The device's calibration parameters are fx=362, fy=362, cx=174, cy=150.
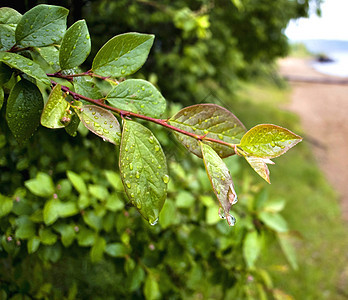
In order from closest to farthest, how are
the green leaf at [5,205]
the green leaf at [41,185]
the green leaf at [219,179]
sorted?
the green leaf at [219,179] < the green leaf at [5,205] < the green leaf at [41,185]

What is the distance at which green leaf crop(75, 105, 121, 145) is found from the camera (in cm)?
43

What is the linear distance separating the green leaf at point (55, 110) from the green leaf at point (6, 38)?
138 mm

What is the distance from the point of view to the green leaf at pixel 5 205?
2.56 ft

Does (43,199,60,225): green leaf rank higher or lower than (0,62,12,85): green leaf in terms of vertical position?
lower

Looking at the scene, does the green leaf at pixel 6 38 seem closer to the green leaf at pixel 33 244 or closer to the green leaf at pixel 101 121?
the green leaf at pixel 101 121

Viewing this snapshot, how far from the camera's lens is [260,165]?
40 cm

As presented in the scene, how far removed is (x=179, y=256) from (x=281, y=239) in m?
0.33

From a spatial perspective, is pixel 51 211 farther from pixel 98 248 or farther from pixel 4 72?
pixel 4 72

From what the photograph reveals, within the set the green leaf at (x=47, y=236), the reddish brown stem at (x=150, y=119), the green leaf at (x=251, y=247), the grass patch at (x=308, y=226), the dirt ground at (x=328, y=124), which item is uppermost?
the reddish brown stem at (x=150, y=119)

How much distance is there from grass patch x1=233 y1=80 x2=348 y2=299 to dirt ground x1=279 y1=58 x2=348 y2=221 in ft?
1.22

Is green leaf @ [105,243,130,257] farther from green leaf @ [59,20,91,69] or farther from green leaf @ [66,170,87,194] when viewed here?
green leaf @ [59,20,91,69]

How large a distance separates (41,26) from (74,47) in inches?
2.6

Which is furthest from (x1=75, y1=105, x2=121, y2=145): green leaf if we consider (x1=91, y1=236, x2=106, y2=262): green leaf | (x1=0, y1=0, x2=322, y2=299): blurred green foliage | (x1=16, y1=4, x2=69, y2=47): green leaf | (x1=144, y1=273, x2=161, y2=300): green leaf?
(x1=144, y1=273, x2=161, y2=300): green leaf

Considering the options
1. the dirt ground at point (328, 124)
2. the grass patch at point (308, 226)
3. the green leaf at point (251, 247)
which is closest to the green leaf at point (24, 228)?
the green leaf at point (251, 247)
